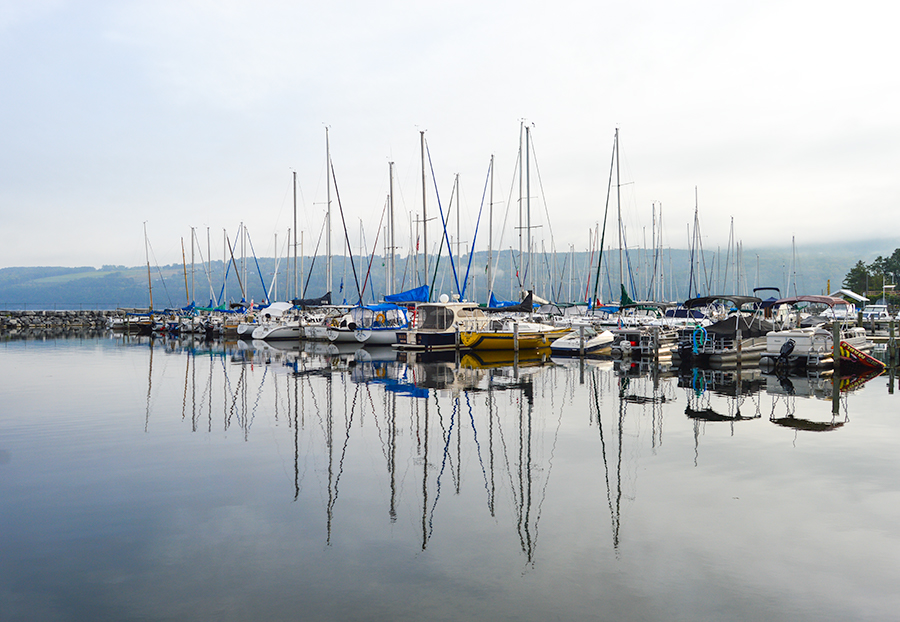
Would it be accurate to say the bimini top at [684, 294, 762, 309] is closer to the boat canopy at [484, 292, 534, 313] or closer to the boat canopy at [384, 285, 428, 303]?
the boat canopy at [484, 292, 534, 313]

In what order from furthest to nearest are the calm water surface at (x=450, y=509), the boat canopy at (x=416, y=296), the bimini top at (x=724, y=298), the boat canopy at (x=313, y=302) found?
the boat canopy at (x=313, y=302), the boat canopy at (x=416, y=296), the bimini top at (x=724, y=298), the calm water surface at (x=450, y=509)

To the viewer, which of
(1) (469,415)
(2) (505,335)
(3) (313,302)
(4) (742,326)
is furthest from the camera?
(3) (313,302)

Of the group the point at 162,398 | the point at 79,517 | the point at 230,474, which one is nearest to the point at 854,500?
the point at 230,474

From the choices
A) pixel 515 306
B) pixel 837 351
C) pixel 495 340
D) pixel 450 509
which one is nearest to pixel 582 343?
pixel 495 340

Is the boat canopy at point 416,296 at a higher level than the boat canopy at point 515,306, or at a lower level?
higher

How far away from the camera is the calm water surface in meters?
6.42

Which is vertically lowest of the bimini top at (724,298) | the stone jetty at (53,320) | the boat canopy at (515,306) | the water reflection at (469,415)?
the stone jetty at (53,320)

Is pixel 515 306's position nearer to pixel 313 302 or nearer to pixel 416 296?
pixel 416 296

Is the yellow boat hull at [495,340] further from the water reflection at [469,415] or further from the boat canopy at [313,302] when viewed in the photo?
the boat canopy at [313,302]

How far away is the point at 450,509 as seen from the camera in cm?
917

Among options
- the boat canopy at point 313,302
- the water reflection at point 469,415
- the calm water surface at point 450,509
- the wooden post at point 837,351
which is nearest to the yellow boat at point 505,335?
the water reflection at point 469,415

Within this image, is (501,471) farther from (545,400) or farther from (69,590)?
(545,400)

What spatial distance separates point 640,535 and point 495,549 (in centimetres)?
183

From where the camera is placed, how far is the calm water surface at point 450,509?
6418 millimetres
